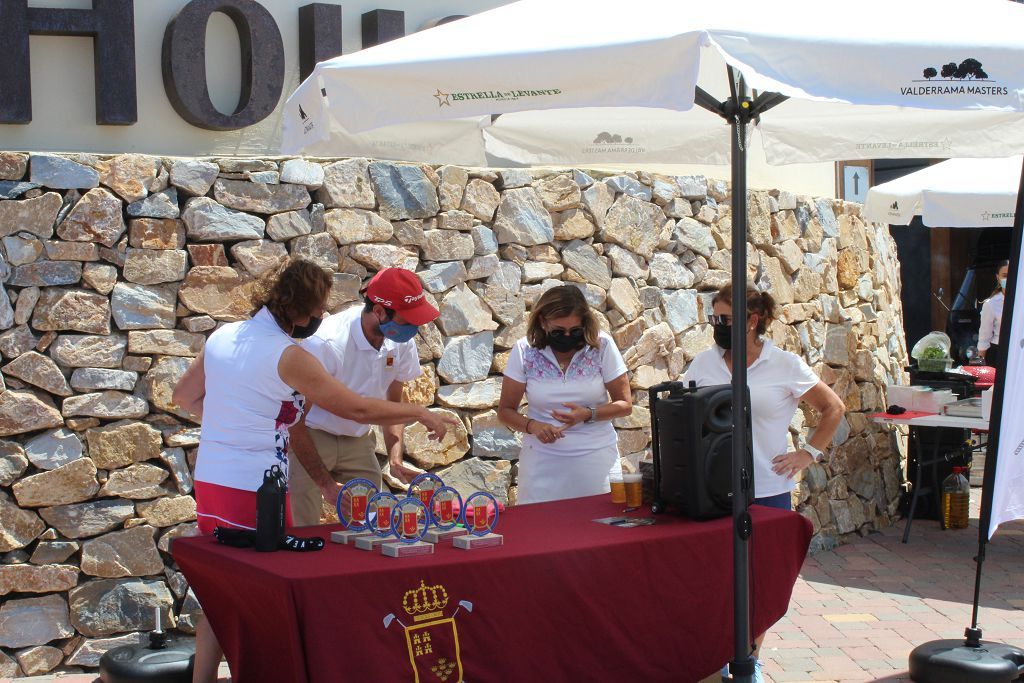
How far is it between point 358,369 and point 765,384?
1.58m

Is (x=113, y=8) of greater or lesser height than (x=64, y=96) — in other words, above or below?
above

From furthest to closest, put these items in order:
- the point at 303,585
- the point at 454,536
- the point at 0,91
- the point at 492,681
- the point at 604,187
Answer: the point at 604,187 → the point at 0,91 → the point at 454,536 → the point at 492,681 → the point at 303,585

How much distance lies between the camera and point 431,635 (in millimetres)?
3264

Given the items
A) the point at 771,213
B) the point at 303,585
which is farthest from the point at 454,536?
the point at 771,213

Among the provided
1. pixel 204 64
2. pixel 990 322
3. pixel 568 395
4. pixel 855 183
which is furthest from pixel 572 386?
pixel 990 322

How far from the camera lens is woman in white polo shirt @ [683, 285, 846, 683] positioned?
452 cm

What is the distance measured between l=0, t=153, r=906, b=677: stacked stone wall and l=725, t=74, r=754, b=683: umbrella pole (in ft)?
5.12

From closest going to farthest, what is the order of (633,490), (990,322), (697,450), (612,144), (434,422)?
(434,422) < (697,450) < (633,490) < (612,144) < (990,322)

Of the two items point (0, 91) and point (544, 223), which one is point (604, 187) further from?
point (0, 91)

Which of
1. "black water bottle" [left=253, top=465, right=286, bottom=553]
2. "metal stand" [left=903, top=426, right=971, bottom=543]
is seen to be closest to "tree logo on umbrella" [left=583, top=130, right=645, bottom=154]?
"black water bottle" [left=253, top=465, right=286, bottom=553]

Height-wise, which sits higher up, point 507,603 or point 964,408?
point 964,408

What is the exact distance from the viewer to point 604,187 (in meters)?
6.55

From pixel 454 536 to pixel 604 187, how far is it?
3.37 m

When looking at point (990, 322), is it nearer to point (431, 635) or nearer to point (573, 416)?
point (573, 416)
